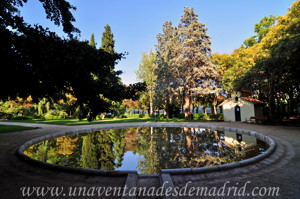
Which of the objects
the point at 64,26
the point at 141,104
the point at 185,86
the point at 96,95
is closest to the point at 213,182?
the point at 96,95

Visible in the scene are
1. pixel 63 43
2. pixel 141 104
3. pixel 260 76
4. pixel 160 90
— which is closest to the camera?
pixel 63 43

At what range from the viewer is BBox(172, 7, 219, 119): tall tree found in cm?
2544

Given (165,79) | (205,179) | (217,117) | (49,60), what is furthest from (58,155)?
(217,117)

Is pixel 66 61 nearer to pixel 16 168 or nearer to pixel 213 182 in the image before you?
pixel 16 168

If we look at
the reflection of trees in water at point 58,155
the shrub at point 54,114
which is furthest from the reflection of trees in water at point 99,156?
the shrub at point 54,114

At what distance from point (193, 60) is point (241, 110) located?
11564 millimetres

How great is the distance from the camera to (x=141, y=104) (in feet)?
152

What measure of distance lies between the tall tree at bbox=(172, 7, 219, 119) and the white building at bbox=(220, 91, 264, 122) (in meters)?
3.40

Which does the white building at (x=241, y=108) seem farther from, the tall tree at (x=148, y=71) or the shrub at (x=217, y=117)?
the tall tree at (x=148, y=71)

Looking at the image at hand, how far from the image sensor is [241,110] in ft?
74.1

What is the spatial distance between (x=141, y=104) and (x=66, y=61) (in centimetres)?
4179

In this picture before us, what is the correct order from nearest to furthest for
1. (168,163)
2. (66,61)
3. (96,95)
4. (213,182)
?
(213,182) → (66,61) → (96,95) → (168,163)

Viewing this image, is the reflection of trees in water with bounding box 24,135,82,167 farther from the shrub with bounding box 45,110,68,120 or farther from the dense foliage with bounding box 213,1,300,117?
the shrub with bounding box 45,110,68,120

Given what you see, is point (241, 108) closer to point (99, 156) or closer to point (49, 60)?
point (99, 156)
